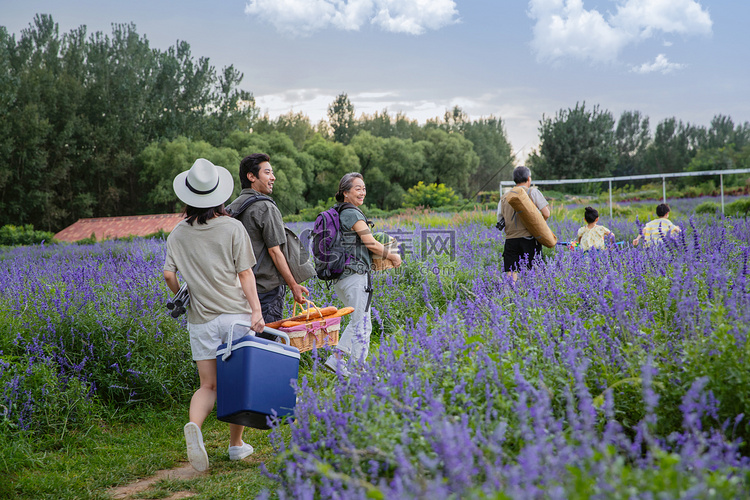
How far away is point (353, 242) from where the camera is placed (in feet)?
15.4

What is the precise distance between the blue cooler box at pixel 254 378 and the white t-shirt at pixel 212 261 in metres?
0.28

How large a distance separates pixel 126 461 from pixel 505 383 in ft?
9.52

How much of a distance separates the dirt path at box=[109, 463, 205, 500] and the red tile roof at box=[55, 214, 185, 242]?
54.2ft

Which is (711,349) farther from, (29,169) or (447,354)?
(29,169)

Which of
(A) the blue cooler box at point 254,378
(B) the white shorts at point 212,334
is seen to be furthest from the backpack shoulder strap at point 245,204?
(A) the blue cooler box at point 254,378

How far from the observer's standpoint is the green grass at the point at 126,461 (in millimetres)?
3512

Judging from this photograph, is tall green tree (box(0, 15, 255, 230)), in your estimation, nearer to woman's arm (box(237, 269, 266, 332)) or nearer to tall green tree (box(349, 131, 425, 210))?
tall green tree (box(349, 131, 425, 210))

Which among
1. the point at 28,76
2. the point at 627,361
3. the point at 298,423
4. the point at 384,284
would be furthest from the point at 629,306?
the point at 28,76

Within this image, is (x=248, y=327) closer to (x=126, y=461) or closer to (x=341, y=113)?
(x=126, y=461)

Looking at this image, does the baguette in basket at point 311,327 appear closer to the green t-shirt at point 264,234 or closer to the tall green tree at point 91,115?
the green t-shirt at point 264,234

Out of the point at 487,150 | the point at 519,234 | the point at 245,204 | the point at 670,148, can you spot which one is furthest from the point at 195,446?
the point at 487,150

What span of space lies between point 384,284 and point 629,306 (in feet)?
14.4

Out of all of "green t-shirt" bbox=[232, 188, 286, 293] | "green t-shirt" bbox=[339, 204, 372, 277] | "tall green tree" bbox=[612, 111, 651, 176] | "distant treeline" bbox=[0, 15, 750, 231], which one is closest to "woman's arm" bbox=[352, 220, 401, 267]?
"green t-shirt" bbox=[339, 204, 372, 277]

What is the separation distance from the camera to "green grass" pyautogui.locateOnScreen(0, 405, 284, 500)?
3512 millimetres
